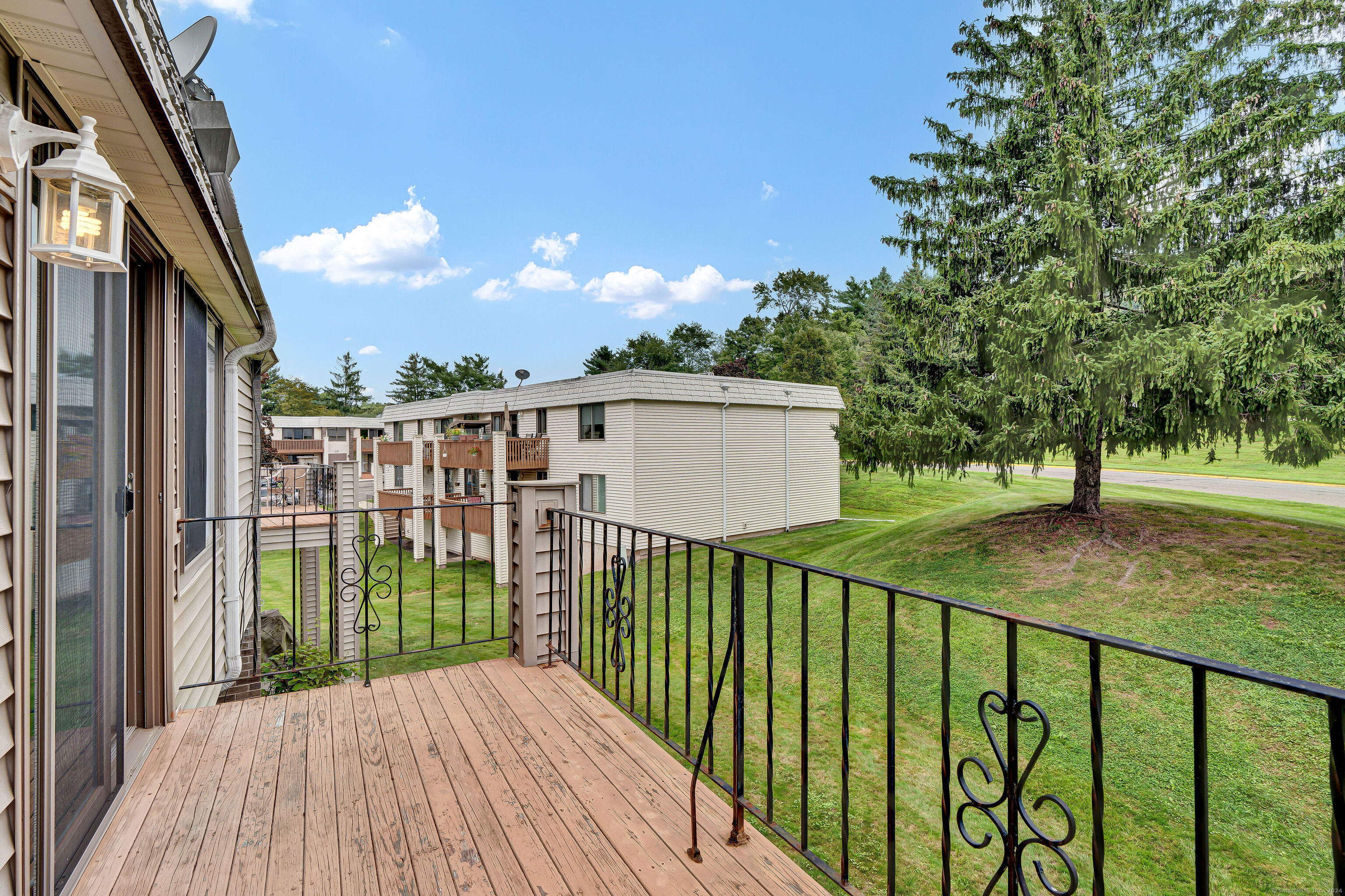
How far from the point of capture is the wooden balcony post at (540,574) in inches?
133

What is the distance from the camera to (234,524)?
204 inches

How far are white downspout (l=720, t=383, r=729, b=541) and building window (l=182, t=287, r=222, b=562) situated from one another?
11.5 meters

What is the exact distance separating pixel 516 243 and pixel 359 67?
25790 mm

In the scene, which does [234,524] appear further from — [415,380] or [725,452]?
[415,380]

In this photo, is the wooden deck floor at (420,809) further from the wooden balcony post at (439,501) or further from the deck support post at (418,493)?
the deck support post at (418,493)

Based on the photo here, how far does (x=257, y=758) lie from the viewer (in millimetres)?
2469

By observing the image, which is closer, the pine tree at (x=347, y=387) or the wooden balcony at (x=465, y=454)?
the wooden balcony at (x=465, y=454)

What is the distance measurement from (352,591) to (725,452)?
8946 mm

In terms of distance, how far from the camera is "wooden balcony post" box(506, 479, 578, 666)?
3385 millimetres

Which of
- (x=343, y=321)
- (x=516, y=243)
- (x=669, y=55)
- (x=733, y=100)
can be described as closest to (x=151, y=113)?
(x=669, y=55)

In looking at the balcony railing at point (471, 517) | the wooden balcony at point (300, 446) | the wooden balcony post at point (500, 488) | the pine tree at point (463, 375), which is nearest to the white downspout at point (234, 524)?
the balcony railing at point (471, 517)

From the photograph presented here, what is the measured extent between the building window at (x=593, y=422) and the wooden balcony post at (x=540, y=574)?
11.1 meters

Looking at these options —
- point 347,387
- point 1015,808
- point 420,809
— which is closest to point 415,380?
point 347,387

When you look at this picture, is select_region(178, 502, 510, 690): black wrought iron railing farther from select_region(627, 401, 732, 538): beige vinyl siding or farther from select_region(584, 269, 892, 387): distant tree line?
select_region(584, 269, 892, 387): distant tree line
